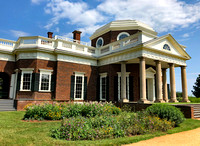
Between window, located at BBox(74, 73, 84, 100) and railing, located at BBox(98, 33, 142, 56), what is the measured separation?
4.08m

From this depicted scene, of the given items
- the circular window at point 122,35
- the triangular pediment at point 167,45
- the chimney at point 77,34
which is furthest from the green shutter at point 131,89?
the chimney at point 77,34

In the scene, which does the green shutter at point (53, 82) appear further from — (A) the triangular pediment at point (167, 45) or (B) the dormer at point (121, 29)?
(A) the triangular pediment at point (167, 45)

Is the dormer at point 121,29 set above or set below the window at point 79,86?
above

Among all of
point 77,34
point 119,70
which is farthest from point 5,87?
point 119,70

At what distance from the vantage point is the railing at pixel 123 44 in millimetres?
15203

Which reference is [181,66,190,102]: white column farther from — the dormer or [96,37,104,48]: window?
[96,37,104,48]: window

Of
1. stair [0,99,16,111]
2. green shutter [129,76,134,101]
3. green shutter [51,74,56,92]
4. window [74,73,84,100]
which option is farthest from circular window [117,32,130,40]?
stair [0,99,16,111]

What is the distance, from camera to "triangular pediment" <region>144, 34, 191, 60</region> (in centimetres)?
1477

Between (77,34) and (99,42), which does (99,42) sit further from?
(77,34)

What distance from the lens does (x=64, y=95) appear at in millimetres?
16391

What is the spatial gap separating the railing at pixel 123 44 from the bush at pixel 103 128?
29.8 ft

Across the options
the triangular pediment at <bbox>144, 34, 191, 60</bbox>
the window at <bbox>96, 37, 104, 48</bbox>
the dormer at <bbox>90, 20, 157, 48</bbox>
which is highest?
the dormer at <bbox>90, 20, 157, 48</bbox>

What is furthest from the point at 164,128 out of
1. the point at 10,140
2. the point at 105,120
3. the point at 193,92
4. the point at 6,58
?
the point at 193,92

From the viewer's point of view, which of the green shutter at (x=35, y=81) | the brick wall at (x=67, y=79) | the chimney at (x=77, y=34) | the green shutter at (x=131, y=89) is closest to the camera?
the green shutter at (x=35, y=81)
